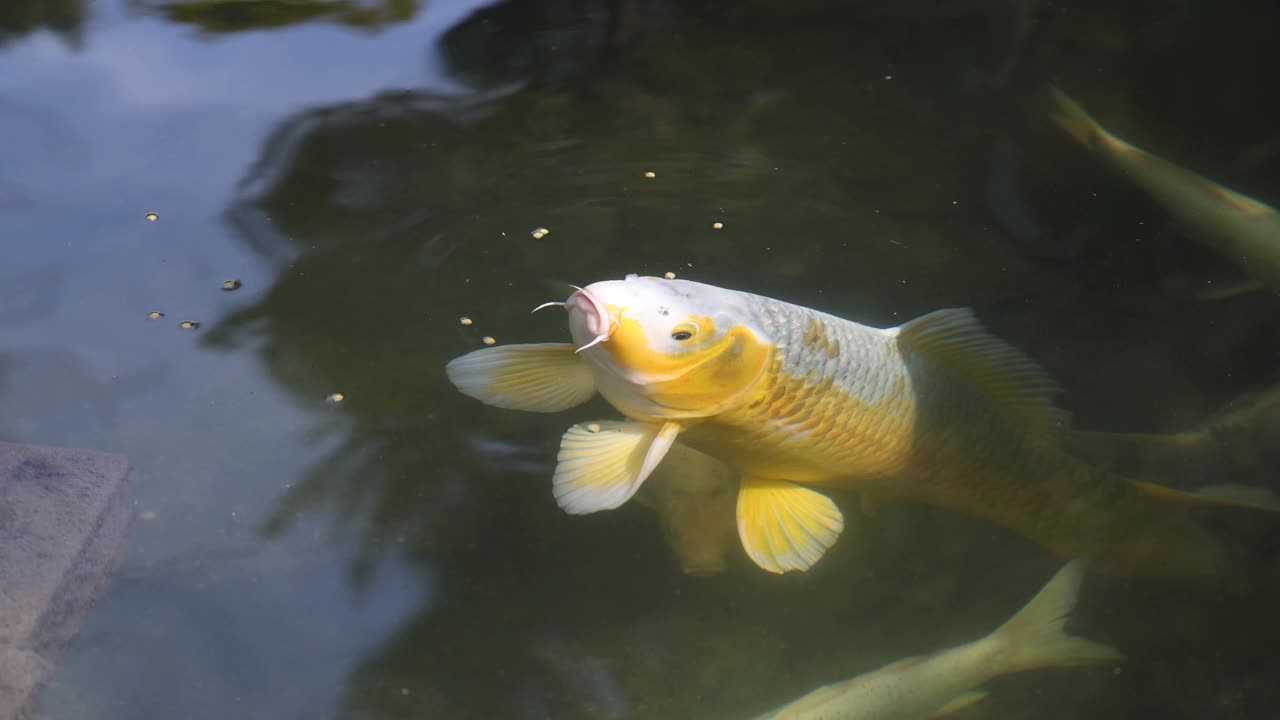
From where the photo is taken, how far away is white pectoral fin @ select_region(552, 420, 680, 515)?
1721 millimetres

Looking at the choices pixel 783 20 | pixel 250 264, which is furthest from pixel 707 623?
pixel 783 20

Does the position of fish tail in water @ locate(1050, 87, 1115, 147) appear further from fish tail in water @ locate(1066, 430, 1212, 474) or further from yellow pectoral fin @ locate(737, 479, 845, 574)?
yellow pectoral fin @ locate(737, 479, 845, 574)

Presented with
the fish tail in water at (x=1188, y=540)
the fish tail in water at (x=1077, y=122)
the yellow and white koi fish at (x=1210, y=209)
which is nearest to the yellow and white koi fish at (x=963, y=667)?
the fish tail in water at (x=1188, y=540)

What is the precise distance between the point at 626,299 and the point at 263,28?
111 inches

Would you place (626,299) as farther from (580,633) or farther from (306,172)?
(306,172)

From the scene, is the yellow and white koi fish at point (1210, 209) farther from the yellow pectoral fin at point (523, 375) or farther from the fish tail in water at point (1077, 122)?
the yellow pectoral fin at point (523, 375)

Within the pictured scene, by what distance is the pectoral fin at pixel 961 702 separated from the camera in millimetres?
1966

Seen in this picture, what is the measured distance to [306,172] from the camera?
2939mm

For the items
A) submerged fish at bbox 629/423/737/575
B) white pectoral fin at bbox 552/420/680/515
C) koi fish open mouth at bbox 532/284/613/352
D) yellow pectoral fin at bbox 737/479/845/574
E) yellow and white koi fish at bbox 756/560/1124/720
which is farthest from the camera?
submerged fish at bbox 629/423/737/575

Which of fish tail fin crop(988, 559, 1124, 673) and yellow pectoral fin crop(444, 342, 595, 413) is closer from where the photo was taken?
yellow pectoral fin crop(444, 342, 595, 413)

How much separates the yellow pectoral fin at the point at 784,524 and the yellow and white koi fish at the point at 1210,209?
5.75 ft

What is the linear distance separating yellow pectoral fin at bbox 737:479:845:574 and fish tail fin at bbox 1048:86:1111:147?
205 centimetres

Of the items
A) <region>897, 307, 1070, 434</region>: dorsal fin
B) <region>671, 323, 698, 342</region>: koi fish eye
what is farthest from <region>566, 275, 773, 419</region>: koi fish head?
<region>897, 307, 1070, 434</region>: dorsal fin

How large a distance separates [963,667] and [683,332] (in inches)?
40.7
